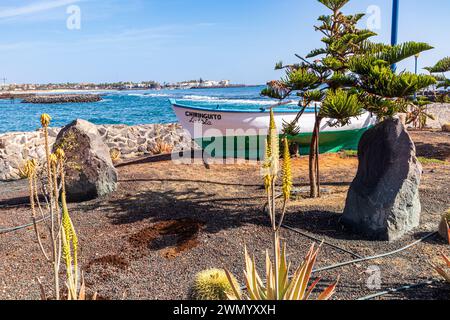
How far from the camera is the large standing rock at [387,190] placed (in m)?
5.43

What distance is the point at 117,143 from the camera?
1402cm

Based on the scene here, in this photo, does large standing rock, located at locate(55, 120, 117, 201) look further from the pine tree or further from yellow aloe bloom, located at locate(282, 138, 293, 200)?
yellow aloe bloom, located at locate(282, 138, 293, 200)

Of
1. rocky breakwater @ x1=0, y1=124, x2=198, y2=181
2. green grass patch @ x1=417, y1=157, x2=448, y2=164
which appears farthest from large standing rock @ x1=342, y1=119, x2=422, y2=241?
rocky breakwater @ x1=0, y1=124, x2=198, y2=181

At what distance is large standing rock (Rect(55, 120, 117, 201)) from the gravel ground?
27 centimetres

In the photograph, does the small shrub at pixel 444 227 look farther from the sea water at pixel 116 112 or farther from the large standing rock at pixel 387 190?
the sea water at pixel 116 112

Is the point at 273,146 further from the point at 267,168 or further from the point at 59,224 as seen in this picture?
the point at 59,224

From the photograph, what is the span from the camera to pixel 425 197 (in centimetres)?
718

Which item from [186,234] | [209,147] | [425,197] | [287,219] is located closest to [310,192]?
[287,219]

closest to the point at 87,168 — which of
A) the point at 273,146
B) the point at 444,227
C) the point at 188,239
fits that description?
the point at 188,239

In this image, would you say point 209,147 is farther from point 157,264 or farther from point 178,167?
point 157,264

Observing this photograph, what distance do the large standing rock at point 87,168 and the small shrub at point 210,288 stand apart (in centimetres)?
487

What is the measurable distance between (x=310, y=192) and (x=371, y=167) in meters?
1.90

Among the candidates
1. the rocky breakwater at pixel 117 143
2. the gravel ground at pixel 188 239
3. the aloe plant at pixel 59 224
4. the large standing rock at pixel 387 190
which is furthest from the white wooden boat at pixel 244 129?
the aloe plant at pixel 59 224

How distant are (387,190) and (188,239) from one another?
9.21 ft
